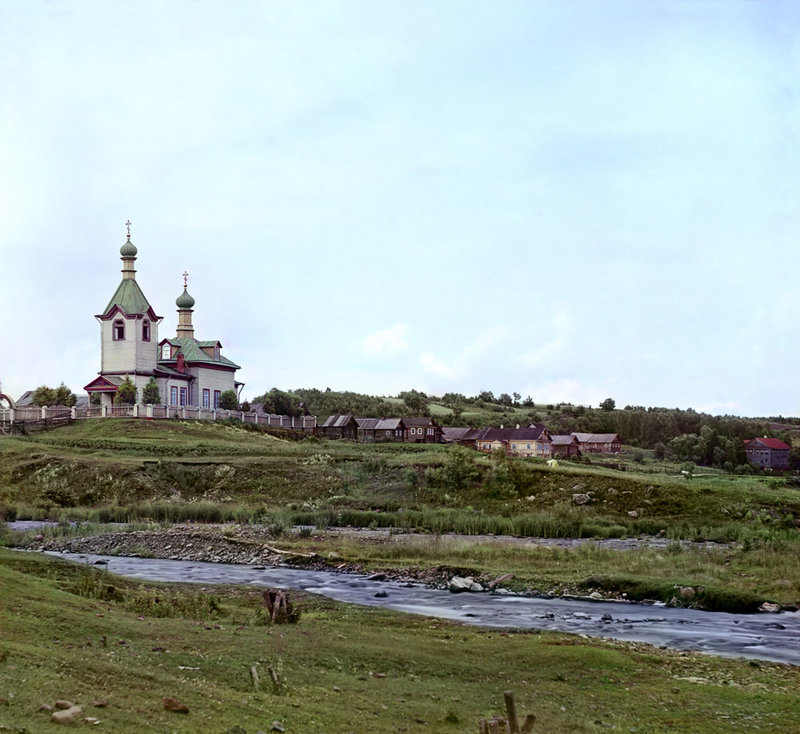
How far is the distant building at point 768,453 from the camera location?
120750 mm

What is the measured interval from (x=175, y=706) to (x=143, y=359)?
83534mm

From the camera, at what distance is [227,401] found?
9906 cm

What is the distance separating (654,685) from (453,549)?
70.3 ft

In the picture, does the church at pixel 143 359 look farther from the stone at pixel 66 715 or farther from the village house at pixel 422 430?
the stone at pixel 66 715

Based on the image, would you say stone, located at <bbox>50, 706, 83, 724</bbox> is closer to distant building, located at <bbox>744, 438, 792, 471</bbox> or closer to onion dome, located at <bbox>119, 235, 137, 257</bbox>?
onion dome, located at <bbox>119, 235, 137, 257</bbox>

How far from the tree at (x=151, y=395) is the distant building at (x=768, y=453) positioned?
74594 millimetres

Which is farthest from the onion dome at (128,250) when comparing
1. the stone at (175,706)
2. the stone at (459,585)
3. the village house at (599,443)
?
the stone at (175,706)

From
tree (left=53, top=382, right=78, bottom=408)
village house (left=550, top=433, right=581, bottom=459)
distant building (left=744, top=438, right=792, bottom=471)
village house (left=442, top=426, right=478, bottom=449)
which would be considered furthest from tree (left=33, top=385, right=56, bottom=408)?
distant building (left=744, top=438, right=792, bottom=471)

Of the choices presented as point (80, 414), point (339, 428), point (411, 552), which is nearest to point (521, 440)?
point (339, 428)

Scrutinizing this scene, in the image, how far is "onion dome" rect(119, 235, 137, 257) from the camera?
96.2 meters

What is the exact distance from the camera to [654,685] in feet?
59.1

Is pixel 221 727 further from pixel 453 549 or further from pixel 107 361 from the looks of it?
pixel 107 361

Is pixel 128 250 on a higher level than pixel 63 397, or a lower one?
higher

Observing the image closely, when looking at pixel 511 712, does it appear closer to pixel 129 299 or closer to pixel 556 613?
pixel 556 613
